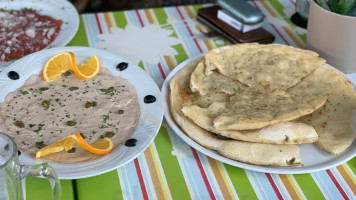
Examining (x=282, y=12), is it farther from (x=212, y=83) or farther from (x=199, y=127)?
(x=199, y=127)

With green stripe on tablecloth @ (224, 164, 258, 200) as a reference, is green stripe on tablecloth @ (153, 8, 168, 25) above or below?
below

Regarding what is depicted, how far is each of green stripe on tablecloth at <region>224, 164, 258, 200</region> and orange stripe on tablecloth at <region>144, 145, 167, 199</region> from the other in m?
0.21

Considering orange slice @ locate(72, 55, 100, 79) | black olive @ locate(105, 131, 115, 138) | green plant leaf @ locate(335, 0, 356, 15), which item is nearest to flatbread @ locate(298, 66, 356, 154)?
green plant leaf @ locate(335, 0, 356, 15)

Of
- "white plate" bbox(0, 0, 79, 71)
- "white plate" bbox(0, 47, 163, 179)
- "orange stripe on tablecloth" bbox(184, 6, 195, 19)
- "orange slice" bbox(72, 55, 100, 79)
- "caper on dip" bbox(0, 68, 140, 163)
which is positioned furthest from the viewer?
"orange stripe on tablecloth" bbox(184, 6, 195, 19)

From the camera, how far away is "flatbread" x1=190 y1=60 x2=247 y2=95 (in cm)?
141

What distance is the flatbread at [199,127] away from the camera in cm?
119

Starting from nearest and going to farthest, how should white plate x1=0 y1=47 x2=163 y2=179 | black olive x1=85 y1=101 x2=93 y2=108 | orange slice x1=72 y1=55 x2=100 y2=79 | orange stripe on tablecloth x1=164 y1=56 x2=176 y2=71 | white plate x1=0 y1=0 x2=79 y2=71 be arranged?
white plate x1=0 y1=47 x2=163 y2=179 → black olive x1=85 y1=101 x2=93 y2=108 → orange slice x1=72 y1=55 x2=100 y2=79 → orange stripe on tablecloth x1=164 y1=56 x2=176 y2=71 → white plate x1=0 y1=0 x2=79 y2=71

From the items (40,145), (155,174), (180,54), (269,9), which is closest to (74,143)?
(40,145)

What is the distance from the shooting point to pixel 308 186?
1203 millimetres

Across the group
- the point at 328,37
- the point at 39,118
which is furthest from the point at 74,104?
the point at 328,37

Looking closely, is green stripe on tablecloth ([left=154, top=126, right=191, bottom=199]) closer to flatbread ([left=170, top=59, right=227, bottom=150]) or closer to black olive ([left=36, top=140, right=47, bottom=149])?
flatbread ([left=170, top=59, right=227, bottom=150])

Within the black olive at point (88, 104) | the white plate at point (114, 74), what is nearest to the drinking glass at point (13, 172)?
the white plate at point (114, 74)

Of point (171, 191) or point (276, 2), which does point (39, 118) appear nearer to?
point (171, 191)

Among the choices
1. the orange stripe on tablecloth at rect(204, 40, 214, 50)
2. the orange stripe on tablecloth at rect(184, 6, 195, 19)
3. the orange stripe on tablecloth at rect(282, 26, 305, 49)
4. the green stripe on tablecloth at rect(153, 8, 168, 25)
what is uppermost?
the orange stripe on tablecloth at rect(282, 26, 305, 49)
